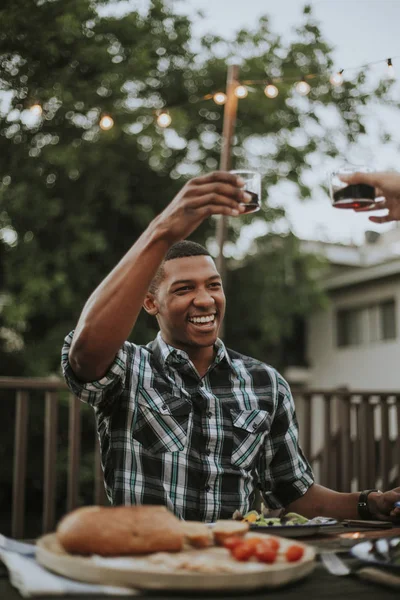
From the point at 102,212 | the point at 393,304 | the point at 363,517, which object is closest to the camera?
the point at 363,517

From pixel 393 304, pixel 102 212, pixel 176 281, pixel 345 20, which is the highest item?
pixel 345 20

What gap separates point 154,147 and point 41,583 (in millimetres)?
11018

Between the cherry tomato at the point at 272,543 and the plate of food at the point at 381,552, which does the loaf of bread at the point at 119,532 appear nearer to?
the cherry tomato at the point at 272,543

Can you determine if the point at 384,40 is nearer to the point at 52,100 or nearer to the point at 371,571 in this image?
the point at 52,100

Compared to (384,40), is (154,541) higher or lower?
lower

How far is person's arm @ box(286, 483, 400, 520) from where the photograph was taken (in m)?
1.56

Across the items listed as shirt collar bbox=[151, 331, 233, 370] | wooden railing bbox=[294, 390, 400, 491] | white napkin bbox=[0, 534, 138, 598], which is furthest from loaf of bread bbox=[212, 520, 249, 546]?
wooden railing bbox=[294, 390, 400, 491]

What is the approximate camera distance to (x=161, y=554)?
3.08ft

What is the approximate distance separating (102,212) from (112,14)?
145 inches

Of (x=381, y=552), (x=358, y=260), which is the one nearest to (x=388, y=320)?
(x=358, y=260)

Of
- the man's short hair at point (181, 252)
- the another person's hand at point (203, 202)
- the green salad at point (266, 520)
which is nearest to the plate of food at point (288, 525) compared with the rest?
the green salad at point (266, 520)

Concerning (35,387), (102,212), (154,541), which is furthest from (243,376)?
(102,212)

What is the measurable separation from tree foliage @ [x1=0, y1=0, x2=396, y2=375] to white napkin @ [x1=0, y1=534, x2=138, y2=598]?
8.45 m

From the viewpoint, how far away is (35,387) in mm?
3689
